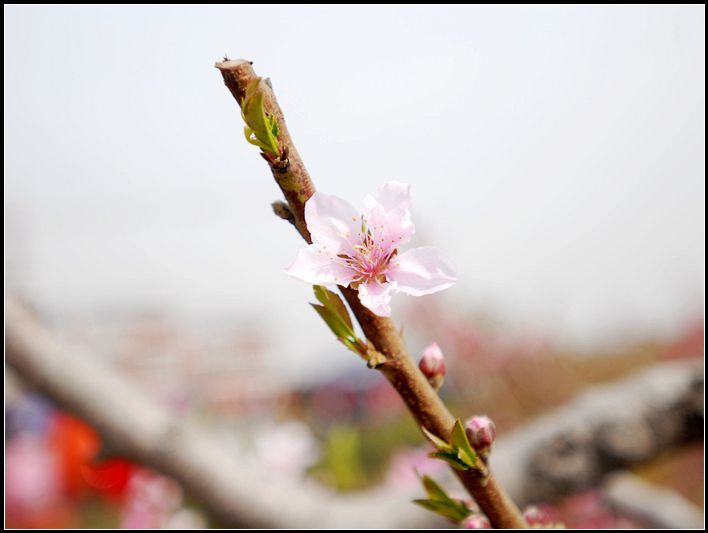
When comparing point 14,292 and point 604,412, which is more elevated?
point 14,292

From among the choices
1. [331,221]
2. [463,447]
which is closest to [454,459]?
[463,447]

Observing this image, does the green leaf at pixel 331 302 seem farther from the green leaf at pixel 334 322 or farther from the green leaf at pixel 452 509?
the green leaf at pixel 452 509

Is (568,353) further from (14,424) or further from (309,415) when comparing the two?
(14,424)

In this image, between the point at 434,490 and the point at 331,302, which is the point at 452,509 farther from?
the point at 331,302

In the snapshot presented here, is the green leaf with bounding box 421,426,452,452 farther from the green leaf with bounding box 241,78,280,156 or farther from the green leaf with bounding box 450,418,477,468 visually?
the green leaf with bounding box 241,78,280,156

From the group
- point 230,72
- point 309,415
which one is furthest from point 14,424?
point 230,72

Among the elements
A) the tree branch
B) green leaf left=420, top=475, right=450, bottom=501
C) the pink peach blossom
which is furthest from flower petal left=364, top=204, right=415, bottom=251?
the tree branch
